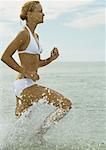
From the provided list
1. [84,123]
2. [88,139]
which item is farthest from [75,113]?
[88,139]

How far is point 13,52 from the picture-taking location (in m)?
7.44

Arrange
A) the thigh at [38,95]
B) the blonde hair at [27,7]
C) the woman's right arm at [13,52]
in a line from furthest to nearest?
the blonde hair at [27,7]
the thigh at [38,95]
the woman's right arm at [13,52]

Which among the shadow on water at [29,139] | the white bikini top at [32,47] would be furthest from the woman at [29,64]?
the shadow on water at [29,139]

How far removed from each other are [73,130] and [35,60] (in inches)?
112

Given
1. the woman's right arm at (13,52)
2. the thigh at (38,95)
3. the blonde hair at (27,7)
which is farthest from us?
the blonde hair at (27,7)

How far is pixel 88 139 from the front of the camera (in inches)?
353

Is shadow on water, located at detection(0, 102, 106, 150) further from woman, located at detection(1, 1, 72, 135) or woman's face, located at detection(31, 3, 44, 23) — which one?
woman's face, located at detection(31, 3, 44, 23)

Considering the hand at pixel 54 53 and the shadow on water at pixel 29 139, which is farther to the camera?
the shadow on water at pixel 29 139

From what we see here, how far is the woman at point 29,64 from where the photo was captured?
745 centimetres

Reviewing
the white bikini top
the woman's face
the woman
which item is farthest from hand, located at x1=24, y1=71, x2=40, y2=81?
the woman's face

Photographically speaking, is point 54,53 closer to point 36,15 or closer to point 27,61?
point 27,61

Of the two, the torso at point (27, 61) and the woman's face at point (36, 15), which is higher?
the woman's face at point (36, 15)

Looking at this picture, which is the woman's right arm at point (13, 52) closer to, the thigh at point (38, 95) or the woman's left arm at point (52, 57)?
the thigh at point (38, 95)

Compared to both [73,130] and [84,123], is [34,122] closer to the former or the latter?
[73,130]
